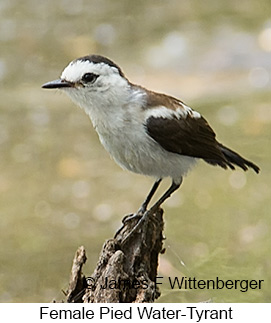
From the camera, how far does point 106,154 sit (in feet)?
20.7

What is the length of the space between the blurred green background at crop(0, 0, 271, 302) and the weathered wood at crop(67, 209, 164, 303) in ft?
1.76

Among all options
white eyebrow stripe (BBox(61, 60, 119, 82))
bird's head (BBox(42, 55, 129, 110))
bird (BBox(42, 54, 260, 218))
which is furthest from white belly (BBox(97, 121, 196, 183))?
white eyebrow stripe (BBox(61, 60, 119, 82))

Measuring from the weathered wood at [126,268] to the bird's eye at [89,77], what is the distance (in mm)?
583

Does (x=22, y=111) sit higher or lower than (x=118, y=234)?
higher

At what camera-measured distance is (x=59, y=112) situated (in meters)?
6.93

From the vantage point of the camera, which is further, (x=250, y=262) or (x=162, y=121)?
(x=250, y=262)

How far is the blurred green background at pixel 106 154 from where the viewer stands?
4.95 m

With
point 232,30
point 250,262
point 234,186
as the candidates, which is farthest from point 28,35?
point 250,262

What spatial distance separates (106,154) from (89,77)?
3.55 metres

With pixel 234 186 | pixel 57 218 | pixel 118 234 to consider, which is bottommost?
pixel 118 234

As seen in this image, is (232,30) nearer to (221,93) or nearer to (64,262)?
(221,93)

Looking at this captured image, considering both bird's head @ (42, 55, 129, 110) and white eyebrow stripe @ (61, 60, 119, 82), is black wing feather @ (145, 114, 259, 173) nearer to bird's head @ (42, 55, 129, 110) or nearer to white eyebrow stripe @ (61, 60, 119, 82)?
bird's head @ (42, 55, 129, 110)

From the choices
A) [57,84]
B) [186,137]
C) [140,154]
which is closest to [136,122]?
[140,154]

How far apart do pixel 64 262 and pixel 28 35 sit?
3.86 metres
